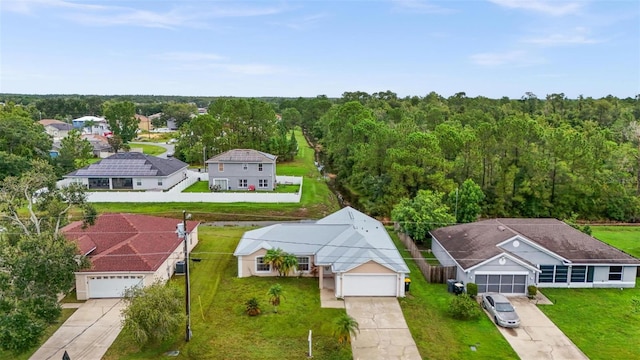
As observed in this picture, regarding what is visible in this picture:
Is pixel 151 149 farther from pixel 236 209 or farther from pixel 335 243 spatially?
pixel 335 243

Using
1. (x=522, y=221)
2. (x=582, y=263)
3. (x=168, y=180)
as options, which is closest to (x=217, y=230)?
(x=168, y=180)

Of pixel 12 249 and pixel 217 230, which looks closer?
pixel 12 249

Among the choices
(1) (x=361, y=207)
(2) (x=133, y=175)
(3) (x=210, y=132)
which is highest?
(3) (x=210, y=132)

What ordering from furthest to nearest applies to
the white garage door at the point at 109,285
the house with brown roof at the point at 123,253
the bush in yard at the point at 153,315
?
1. the white garage door at the point at 109,285
2. the house with brown roof at the point at 123,253
3. the bush in yard at the point at 153,315

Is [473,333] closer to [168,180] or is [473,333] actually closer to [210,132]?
[168,180]

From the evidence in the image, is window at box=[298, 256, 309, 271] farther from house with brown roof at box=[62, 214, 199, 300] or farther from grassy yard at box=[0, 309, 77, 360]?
grassy yard at box=[0, 309, 77, 360]

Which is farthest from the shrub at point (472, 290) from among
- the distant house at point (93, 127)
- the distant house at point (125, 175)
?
the distant house at point (93, 127)

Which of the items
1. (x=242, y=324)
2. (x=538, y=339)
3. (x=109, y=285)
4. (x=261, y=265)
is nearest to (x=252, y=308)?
(x=242, y=324)

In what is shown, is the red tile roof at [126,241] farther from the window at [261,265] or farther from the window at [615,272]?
the window at [615,272]
